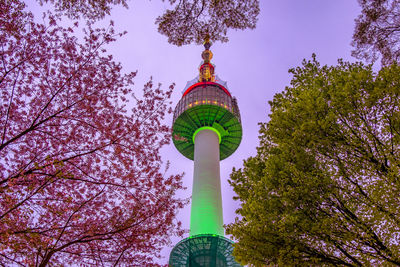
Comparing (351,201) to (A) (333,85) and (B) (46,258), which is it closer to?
(A) (333,85)

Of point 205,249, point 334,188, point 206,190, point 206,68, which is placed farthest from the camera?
point 206,68

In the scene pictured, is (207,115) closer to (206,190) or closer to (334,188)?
(206,190)

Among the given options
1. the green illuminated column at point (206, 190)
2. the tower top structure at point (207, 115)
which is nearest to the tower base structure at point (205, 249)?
the green illuminated column at point (206, 190)

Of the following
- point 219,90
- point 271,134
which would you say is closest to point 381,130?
point 271,134

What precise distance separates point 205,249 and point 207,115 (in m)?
15.9

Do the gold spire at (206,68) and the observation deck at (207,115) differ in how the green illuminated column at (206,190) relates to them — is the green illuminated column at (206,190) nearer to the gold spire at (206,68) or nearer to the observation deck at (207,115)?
the observation deck at (207,115)

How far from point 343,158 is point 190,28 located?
19.2ft

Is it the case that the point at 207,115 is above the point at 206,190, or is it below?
above

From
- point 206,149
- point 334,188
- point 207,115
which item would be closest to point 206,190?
point 206,149

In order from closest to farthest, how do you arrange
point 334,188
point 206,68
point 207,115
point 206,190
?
1. point 334,188
2. point 206,190
3. point 207,115
4. point 206,68

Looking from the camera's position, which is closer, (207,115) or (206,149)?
(206,149)

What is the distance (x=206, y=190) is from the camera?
2591cm

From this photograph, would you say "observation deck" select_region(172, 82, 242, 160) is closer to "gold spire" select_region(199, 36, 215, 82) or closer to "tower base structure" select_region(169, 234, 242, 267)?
"gold spire" select_region(199, 36, 215, 82)

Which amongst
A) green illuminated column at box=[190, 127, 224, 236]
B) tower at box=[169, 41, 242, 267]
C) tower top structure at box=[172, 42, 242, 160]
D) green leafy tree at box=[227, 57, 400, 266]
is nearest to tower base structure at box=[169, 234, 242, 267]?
tower at box=[169, 41, 242, 267]
